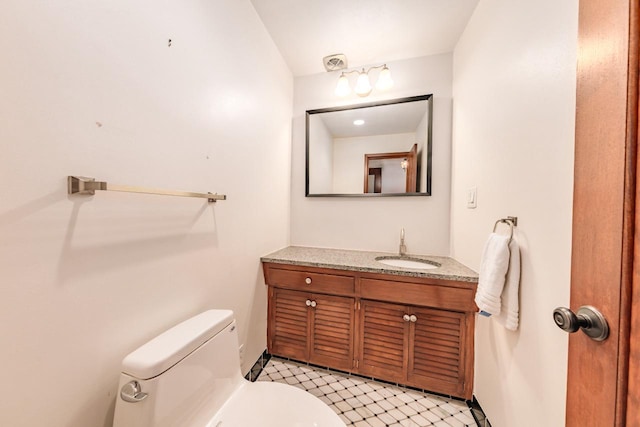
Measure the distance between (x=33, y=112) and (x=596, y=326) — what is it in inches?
51.9

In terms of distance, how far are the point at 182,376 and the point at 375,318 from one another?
3.69 feet

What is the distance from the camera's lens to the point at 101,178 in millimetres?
709

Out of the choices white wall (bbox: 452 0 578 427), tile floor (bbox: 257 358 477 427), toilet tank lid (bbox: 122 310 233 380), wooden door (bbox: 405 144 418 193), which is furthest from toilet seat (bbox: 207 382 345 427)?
wooden door (bbox: 405 144 418 193)

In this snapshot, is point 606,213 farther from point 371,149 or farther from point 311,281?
point 371,149

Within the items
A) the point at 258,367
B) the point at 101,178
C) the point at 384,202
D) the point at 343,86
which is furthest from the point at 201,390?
the point at 343,86

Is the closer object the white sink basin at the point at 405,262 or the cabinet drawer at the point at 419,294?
the cabinet drawer at the point at 419,294

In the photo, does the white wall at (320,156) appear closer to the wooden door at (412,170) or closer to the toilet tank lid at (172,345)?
the wooden door at (412,170)

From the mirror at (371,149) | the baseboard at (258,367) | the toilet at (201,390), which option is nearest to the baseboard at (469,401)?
the baseboard at (258,367)

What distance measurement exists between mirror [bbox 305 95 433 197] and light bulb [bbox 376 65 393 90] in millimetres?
123

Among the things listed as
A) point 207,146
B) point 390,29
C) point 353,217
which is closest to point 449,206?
point 353,217

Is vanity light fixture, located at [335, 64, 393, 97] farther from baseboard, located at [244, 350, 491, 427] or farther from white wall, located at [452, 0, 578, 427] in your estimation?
baseboard, located at [244, 350, 491, 427]

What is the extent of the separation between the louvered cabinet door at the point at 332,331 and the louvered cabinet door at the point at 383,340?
0.08 m

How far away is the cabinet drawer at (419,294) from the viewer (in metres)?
1.38

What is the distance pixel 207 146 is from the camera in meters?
1.14
